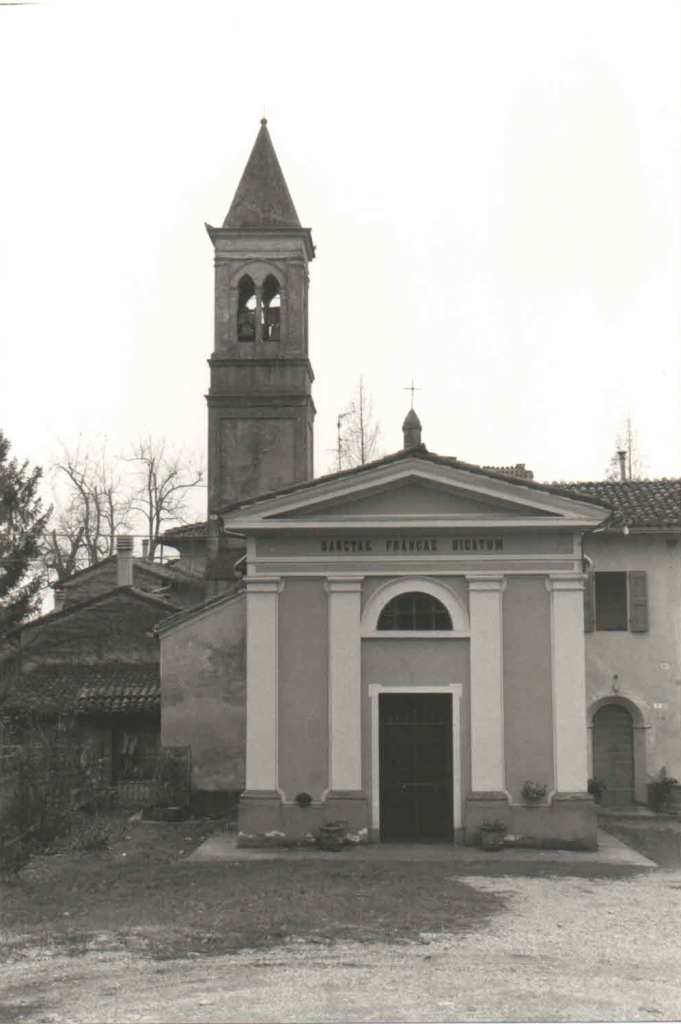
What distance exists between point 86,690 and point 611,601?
11.0m

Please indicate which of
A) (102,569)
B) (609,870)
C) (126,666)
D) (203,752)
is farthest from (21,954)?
(102,569)

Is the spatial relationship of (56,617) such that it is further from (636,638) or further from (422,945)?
(422,945)

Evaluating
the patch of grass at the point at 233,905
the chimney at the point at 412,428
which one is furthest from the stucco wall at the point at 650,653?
the patch of grass at the point at 233,905

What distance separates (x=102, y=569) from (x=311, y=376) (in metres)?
11.4

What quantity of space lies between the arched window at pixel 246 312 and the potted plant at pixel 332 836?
13.2 meters

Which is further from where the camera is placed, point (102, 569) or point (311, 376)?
point (102, 569)

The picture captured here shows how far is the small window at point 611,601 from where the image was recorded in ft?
73.9

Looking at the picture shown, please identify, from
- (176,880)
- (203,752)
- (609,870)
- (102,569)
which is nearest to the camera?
(176,880)

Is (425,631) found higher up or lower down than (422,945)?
higher up

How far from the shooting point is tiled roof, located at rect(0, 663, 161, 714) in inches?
944

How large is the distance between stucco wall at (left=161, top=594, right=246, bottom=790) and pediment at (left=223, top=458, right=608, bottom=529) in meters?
4.76

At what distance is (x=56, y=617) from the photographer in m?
27.0

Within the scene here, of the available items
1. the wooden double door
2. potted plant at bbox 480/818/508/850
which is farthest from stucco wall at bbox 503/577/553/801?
the wooden double door

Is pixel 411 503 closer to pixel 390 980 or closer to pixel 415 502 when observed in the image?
pixel 415 502
